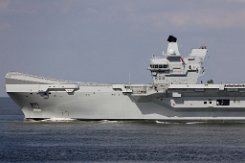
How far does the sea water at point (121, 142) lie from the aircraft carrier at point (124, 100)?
87 centimetres

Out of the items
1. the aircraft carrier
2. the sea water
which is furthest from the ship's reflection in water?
the aircraft carrier

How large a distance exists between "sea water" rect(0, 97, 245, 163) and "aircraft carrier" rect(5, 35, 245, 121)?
0.87 metres

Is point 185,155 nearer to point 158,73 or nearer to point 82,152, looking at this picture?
point 82,152

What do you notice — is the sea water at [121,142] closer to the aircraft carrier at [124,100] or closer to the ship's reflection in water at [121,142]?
the ship's reflection in water at [121,142]

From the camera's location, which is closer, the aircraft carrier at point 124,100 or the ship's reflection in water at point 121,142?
the ship's reflection in water at point 121,142

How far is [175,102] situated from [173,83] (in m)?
2.14

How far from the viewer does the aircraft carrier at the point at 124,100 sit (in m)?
60.7

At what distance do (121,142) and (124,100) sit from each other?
44.8ft

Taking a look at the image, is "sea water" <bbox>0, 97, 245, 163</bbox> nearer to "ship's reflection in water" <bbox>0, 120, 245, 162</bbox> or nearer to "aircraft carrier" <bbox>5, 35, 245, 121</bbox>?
"ship's reflection in water" <bbox>0, 120, 245, 162</bbox>

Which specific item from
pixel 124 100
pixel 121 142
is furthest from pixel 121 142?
pixel 124 100

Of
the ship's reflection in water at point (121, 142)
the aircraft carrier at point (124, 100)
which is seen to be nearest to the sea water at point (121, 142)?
the ship's reflection in water at point (121, 142)

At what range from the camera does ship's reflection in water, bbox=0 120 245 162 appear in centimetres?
4116

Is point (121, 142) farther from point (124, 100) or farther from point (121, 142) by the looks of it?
point (124, 100)

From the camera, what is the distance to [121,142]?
157 ft
